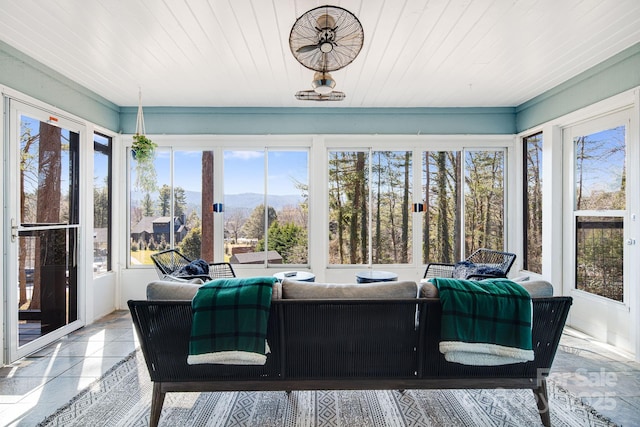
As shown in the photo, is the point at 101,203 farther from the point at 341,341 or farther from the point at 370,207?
the point at 341,341

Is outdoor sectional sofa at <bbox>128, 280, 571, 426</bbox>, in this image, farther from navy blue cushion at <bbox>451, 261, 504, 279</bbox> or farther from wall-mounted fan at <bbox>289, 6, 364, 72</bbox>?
wall-mounted fan at <bbox>289, 6, 364, 72</bbox>

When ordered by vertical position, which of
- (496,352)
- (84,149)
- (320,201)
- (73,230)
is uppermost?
(84,149)

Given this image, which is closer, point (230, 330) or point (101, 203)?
point (230, 330)

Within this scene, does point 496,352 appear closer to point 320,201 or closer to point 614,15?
point 614,15

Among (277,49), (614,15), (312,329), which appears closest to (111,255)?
(277,49)

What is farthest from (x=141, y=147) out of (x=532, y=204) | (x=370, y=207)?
(x=532, y=204)

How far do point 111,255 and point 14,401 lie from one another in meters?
2.45

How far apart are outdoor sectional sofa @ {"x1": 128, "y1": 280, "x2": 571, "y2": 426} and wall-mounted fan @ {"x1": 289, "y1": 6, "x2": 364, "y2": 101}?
1.50 metres

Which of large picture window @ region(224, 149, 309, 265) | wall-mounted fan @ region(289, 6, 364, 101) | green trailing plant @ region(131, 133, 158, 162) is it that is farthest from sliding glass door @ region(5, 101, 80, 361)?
wall-mounted fan @ region(289, 6, 364, 101)

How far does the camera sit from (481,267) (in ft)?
11.3

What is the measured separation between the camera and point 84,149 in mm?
3846

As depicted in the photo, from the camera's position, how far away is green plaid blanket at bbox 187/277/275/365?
1.83m

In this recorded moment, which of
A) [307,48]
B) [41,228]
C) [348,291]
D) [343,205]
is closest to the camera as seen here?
[348,291]

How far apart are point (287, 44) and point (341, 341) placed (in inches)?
90.6
